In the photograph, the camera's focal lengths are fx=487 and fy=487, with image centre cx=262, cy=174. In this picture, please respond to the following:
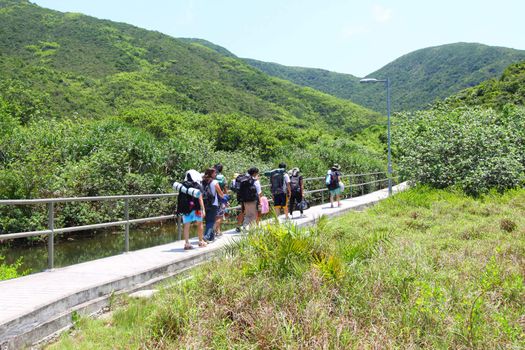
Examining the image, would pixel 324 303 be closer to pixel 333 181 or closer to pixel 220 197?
pixel 220 197

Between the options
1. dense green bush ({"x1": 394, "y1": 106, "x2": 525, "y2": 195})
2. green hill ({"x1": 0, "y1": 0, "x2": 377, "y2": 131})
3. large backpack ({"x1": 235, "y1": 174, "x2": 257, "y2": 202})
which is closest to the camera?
large backpack ({"x1": 235, "y1": 174, "x2": 257, "y2": 202})

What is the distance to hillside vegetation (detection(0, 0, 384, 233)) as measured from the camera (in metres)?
17.6

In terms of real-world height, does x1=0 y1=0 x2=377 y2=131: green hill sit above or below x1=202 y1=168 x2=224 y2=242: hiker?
above

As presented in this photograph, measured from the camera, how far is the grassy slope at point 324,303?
411 centimetres

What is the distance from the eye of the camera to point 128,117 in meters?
43.6

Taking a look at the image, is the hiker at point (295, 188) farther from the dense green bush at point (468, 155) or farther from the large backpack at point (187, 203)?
the dense green bush at point (468, 155)

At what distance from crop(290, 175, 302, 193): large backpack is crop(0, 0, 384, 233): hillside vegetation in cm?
660

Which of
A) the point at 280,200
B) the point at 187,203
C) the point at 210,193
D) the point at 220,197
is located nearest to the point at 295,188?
the point at 280,200

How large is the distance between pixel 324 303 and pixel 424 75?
554ft

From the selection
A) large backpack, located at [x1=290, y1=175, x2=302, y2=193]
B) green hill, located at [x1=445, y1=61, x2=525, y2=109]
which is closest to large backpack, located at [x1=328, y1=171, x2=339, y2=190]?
large backpack, located at [x1=290, y1=175, x2=302, y2=193]

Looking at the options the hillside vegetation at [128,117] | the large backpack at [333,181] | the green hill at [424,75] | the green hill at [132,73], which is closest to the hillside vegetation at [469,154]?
the large backpack at [333,181]

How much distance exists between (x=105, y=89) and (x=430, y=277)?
77398 millimetres

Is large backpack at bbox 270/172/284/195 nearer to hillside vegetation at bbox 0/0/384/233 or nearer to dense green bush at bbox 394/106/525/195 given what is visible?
hillside vegetation at bbox 0/0/384/233

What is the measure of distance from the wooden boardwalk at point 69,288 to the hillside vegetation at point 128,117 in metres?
7.44
